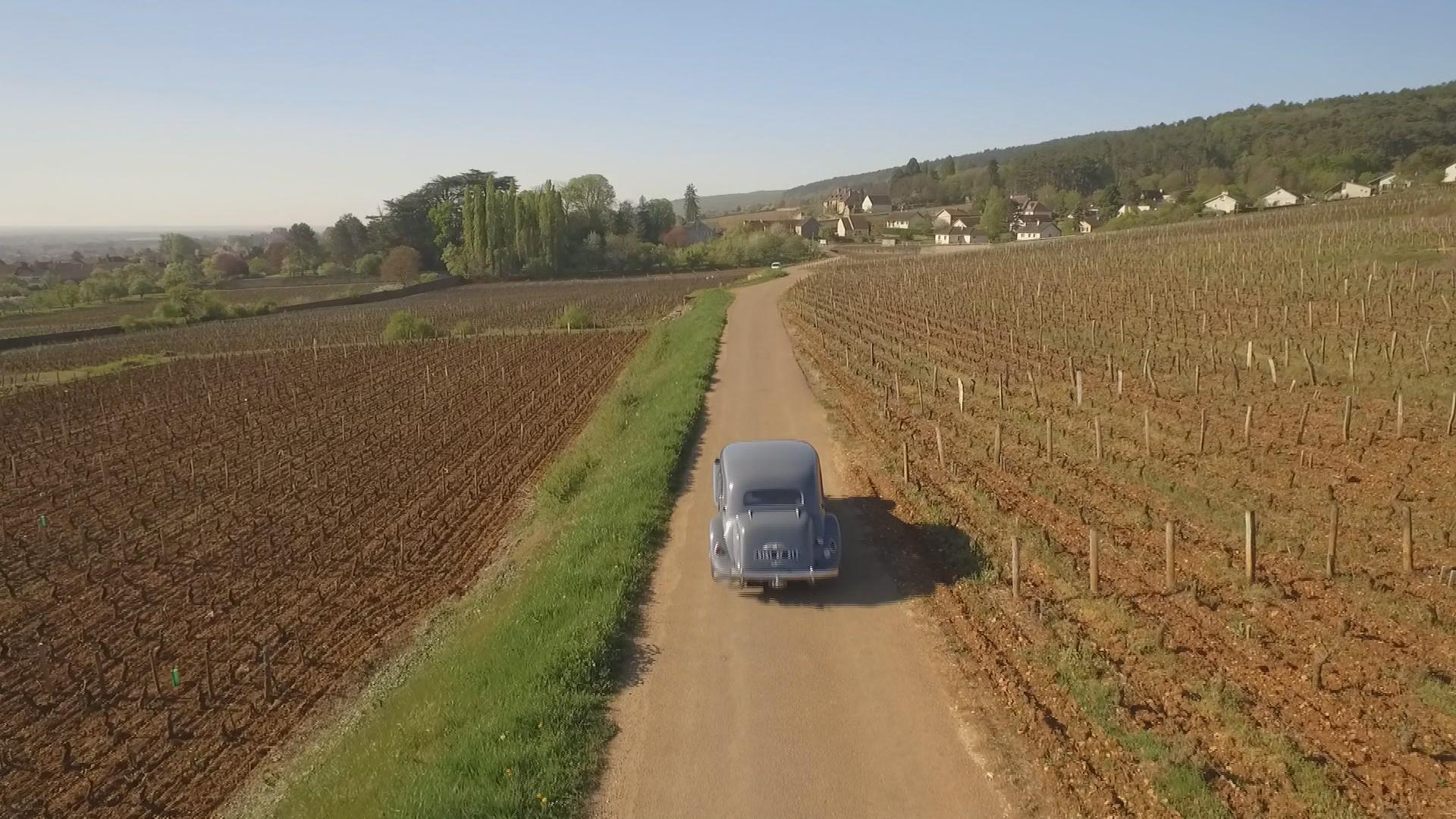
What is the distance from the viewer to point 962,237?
4724 inches

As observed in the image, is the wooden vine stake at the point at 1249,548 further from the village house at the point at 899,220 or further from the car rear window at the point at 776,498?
the village house at the point at 899,220

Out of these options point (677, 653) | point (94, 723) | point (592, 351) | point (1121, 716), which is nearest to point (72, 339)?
point (592, 351)

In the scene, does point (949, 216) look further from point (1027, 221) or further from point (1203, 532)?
point (1203, 532)

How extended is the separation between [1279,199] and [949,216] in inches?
2089

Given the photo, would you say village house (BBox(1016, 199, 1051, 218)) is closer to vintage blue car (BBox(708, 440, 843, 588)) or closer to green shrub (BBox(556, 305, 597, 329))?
green shrub (BBox(556, 305, 597, 329))

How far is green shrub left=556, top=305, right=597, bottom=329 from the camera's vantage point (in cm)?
5522

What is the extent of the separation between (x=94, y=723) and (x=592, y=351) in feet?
108

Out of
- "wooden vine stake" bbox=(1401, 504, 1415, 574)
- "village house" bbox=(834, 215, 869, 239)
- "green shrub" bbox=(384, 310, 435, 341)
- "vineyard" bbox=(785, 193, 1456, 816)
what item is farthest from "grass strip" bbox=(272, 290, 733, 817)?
"village house" bbox=(834, 215, 869, 239)

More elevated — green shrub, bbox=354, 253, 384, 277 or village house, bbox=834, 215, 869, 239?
village house, bbox=834, 215, 869, 239

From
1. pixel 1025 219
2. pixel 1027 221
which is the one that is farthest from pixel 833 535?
pixel 1025 219

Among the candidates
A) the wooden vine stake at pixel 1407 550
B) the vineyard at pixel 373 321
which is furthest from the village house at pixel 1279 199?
the wooden vine stake at pixel 1407 550

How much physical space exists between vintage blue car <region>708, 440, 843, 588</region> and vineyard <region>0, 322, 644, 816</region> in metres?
5.86

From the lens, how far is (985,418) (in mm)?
21906

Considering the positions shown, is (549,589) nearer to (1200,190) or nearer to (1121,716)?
(1121,716)
